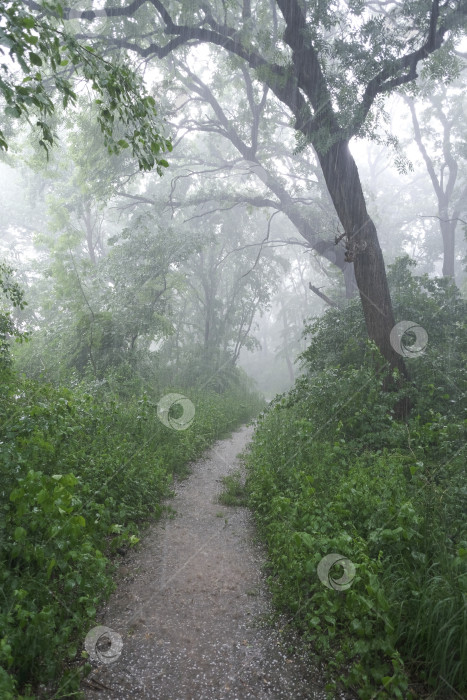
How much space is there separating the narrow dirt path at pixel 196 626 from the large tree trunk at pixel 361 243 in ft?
15.6

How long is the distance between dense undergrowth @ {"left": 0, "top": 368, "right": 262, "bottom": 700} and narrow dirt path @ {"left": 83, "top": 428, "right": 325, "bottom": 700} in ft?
0.87

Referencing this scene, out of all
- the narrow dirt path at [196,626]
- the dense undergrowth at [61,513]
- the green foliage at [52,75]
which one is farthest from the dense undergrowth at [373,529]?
the green foliage at [52,75]

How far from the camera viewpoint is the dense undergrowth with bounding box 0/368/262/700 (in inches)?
98.3

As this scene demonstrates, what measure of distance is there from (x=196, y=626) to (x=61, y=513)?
1451 mm

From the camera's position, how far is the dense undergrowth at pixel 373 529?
2.62 metres

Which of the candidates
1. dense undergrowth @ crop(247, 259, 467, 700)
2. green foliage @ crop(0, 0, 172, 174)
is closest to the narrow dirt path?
dense undergrowth @ crop(247, 259, 467, 700)

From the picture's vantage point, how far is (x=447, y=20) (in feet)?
25.0

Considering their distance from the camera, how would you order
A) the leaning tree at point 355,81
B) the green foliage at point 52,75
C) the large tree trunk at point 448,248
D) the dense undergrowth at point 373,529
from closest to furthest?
the green foliage at point 52,75
the dense undergrowth at point 373,529
the leaning tree at point 355,81
the large tree trunk at point 448,248

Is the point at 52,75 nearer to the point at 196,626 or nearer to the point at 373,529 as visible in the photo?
the point at 196,626

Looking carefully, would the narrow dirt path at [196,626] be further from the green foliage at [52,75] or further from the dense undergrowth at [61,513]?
the green foliage at [52,75]

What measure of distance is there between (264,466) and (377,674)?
11.8ft

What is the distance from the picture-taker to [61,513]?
278 centimetres

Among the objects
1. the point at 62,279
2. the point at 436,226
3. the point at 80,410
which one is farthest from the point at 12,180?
the point at 80,410

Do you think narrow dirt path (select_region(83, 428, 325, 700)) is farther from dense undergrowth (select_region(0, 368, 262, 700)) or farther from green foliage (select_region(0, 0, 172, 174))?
green foliage (select_region(0, 0, 172, 174))
